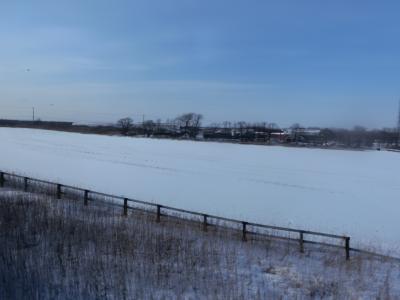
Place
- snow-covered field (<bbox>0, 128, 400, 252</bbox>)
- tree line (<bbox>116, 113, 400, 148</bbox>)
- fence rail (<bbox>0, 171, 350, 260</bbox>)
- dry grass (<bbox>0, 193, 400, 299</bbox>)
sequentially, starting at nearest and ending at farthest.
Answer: dry grass (<bbox>0, 193, 400, 299</bbox>)
fence rail (<bbox>0, 171, 350, 260</bbox>)
snow-covered field (<bbox>0, 128, 400, 252</bbox>)
tree line (<bbox>116, 113, 400, 148</bbox>)

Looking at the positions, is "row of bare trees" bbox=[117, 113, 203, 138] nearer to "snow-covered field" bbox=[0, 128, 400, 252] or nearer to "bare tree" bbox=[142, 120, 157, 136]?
"bare tree" bbox=[142, 120, 157, 136]

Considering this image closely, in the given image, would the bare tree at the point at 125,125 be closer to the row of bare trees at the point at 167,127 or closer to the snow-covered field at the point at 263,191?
the row of bare trees at the point at 167,127

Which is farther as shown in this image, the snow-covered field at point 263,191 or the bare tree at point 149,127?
the bare tree at point 149,127

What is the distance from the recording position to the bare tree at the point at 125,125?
167 m

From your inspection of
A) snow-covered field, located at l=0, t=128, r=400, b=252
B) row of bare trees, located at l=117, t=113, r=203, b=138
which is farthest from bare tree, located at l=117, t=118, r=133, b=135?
snow-covered field, located at l=0, t=128, r=400, b=252

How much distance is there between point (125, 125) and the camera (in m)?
174

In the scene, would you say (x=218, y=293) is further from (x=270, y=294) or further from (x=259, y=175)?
(x=259, y=175)

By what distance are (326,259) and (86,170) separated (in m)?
29.3

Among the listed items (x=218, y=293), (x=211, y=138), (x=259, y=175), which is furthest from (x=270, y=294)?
(x=211, y=138)

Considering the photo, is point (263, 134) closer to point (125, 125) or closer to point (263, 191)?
point (125, 125)

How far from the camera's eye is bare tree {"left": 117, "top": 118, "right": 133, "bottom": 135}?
167 meters

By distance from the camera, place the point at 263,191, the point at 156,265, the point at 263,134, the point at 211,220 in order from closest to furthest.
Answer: the point at 156,265
the point at 211,220
the point at 263,191
the point at 263,134

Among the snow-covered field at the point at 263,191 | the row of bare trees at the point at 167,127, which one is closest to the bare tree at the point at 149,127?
the row of bare trees at the point at 167,127

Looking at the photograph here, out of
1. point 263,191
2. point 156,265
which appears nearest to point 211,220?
point 156,265
